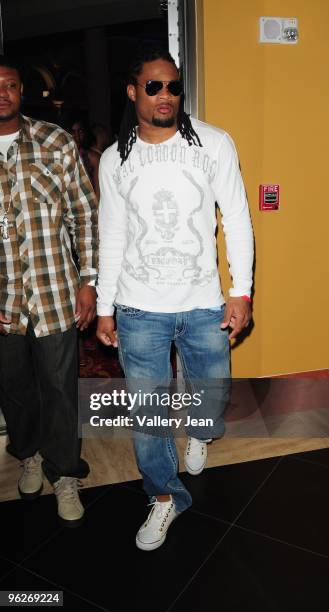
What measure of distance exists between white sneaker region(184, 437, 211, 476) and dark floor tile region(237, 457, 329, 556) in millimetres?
311

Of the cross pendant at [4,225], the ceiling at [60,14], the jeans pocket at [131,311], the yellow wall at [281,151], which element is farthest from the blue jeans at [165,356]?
the ceiling at [60,14]

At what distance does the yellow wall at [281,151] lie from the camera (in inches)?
111

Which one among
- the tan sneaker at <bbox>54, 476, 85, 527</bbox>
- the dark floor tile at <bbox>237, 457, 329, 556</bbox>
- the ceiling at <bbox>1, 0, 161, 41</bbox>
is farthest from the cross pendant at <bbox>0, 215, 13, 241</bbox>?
the ceiling at <bbox>1, 0, 161, 41</bbox>

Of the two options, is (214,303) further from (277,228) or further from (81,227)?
(277,228)

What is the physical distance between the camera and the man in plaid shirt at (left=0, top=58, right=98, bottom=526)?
6.47 feet

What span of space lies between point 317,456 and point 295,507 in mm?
455

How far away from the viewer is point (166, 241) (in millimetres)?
1851

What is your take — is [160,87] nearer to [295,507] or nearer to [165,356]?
[165,356]

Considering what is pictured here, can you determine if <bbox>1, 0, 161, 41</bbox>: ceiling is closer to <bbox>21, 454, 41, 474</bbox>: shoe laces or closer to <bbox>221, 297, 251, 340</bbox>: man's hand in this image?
<bbox>221, 297, 251, 340</bbox>: man's hand

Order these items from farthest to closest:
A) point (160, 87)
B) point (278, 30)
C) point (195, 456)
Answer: point (278, 30) → point (195, 456) → point (160, 87)

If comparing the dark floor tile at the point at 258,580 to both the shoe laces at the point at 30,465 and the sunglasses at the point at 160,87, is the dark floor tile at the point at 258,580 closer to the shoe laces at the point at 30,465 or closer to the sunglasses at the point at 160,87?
the shoe laces at the point at 30,465

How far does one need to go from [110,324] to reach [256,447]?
1231 mm

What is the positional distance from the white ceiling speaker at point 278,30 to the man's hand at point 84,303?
1757 mm

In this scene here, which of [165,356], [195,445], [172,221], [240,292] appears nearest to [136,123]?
[172,221]
